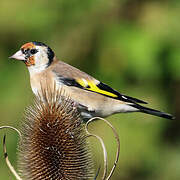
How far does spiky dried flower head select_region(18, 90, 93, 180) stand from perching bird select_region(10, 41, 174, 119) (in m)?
0.62

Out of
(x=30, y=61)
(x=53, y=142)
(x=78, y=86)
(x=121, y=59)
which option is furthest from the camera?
(x=121, y=59)

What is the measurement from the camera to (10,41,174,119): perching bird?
4.16 metres

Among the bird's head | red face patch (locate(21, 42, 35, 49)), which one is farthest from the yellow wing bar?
red face patch (locate(21, 42, 35, 49))

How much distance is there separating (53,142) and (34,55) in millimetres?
1120

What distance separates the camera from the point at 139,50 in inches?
227

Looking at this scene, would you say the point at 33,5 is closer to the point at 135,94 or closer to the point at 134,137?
the point at 135,94

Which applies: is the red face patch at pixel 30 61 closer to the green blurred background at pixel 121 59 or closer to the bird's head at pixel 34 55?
the bird's head at pixel 34 55

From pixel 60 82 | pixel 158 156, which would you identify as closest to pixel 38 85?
pixel 60 82

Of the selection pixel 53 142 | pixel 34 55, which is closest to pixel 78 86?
pixel 34 55

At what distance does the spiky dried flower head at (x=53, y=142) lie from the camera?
136 inches

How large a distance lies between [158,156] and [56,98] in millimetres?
2749

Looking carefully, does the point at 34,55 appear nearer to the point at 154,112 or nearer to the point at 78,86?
the point at 78,86

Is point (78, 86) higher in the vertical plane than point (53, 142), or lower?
higher

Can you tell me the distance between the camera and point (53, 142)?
3.47 m
